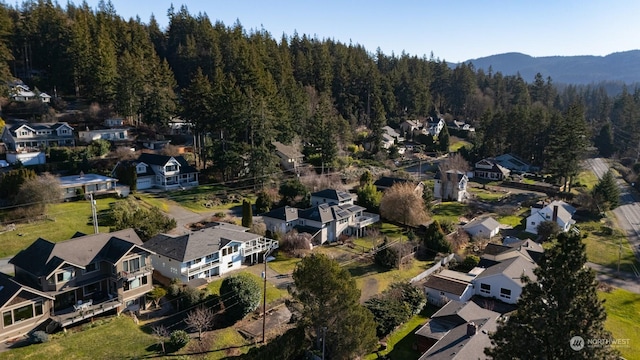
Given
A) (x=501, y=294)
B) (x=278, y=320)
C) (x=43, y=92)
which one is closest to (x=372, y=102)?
(x=43, y=92)

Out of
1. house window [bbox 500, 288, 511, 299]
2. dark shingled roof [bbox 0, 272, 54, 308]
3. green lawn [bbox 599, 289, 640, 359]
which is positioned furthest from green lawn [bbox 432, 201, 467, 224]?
dark shingled roof [bbox 0, 272, 54, 308]

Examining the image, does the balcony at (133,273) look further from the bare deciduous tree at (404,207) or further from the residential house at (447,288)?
the bare deciduous tree at (404,207)

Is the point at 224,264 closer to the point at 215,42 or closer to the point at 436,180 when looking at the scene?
the point at 436,180

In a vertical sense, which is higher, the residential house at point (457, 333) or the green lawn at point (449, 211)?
the green lawn at point (449, 211)

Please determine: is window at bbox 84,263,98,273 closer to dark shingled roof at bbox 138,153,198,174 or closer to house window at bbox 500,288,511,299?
dark shingled roof at bbox 138,153,198,174

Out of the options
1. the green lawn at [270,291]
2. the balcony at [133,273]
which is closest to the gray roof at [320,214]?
the green lawn at [270,291]

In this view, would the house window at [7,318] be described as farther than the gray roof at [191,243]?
No
